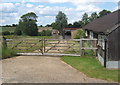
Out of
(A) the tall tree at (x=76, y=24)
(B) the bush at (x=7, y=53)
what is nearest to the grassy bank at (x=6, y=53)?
(B) the bush at (x=7, y=53)

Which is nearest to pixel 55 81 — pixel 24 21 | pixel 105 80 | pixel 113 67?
pixel 105 80

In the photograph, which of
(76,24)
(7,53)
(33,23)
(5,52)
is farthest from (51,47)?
(76,24)

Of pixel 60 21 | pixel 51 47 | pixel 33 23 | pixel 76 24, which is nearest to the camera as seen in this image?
pixel 51 47

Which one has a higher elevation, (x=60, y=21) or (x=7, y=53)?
(x=60, y=21)

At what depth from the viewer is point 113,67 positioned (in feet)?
28.8

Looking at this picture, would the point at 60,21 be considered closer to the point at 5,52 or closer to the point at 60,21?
the point at 60,21

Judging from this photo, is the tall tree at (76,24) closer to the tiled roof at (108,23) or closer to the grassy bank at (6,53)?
the tiled roof at (108,23)

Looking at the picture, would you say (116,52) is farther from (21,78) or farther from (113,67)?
(21,78)

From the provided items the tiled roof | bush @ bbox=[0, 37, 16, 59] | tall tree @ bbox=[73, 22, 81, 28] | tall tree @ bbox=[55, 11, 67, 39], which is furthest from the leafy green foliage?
bush @ bbox=[0, 37, 16, 59]

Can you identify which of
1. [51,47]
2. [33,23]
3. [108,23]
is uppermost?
[33,23]

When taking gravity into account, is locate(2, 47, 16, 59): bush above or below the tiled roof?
below

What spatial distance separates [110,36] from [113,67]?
62.1 inches

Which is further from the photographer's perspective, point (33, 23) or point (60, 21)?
point (60, 21)

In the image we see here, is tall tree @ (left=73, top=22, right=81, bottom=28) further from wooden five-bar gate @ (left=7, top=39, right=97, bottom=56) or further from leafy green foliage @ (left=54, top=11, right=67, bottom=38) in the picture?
wooden five-bar gate @ (left=7, top=39, right=97, bottom=56)
